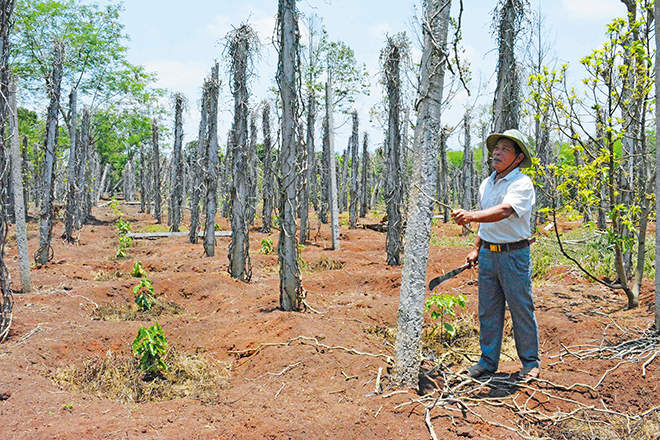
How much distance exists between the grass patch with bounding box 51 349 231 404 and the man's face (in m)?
2.73

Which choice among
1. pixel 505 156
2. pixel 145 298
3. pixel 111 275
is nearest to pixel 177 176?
pixel 111 275

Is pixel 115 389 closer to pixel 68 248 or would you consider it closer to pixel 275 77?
pixel 275 77

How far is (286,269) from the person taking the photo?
215 inches

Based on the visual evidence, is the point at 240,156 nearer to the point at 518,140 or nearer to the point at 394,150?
the point at 394,150

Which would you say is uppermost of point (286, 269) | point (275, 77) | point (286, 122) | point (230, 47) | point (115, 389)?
point (230, 47)

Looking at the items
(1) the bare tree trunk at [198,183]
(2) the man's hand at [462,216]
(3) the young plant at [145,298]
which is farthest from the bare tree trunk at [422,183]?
(1) the bare tree trunk at [198,183]

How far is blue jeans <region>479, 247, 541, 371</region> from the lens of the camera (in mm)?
3398

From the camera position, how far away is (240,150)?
25.6 feet

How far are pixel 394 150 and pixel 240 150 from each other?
11.1ft

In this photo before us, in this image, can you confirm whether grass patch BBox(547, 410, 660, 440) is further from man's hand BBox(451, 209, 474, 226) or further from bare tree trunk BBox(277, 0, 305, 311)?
bare tree trunk BBox(277, 0, 305, 311)

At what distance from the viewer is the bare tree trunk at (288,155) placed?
5.42 metres

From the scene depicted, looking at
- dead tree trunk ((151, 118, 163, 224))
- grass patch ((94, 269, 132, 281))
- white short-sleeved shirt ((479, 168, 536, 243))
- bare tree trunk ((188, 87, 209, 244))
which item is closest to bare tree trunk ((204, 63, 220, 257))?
bare tree trunk ((188, 87, 209, 244))

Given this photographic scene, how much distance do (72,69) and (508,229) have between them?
70.4 feet

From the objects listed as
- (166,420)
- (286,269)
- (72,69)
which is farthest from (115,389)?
(72,69)
